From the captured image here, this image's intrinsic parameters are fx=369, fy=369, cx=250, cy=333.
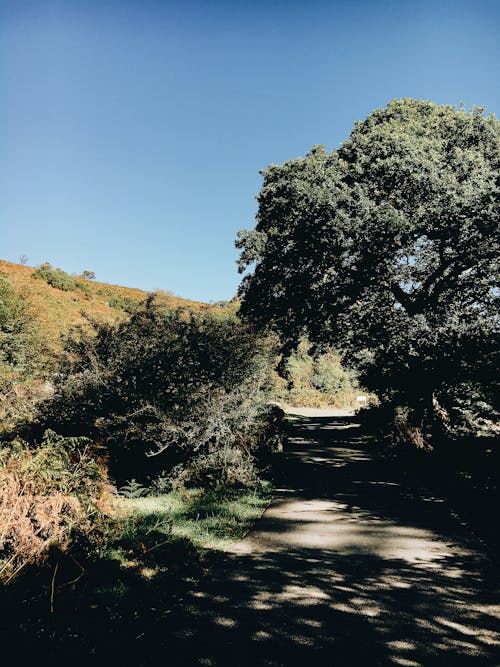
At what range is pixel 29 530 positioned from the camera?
4109mm

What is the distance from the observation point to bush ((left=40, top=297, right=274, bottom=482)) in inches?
303

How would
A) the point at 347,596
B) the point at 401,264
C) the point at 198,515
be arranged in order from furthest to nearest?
the point at 401,264 → the point at 198,515 → the point at 347,596

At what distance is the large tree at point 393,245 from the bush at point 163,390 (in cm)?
212

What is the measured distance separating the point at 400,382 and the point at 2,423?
477 inches

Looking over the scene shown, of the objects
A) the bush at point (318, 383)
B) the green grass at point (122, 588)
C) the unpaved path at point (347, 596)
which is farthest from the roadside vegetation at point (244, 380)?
the bush at point (318, 383)

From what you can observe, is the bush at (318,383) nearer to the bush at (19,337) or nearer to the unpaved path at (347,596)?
the bush at (19,337)

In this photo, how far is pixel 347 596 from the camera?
398 centimetres

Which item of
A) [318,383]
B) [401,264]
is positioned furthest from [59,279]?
[401,264]

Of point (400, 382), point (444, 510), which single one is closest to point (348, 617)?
point (444, 510)

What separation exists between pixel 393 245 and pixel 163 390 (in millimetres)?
9379

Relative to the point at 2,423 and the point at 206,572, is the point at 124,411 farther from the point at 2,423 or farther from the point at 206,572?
the point at 206,572

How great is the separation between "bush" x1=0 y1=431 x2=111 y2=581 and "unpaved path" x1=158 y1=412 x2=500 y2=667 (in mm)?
1767

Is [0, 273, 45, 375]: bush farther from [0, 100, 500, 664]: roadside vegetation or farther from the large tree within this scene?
the large tree

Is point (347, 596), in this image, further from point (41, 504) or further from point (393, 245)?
point (393, 245)
